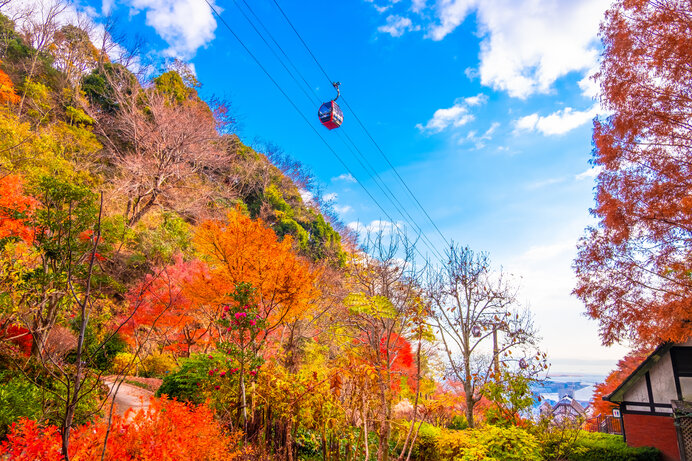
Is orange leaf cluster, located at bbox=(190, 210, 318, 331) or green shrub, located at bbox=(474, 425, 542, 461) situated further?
orange leaf cluster, located at bbox=(190, 210, 318, 331)

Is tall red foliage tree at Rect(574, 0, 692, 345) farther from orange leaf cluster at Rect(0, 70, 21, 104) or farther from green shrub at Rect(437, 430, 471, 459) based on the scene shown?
orange leaf cluster at Rect(0, 70, 21, 104)

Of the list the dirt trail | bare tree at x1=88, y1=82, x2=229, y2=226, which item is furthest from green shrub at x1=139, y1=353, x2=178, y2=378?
bare tree at x1=88, y1=82, x2=229, y2=226

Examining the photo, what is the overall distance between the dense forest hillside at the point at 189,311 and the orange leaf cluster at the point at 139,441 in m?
0.03

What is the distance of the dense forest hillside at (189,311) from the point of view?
4.22 m

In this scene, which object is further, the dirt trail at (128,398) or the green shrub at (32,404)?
the dirt trail at (128,398)

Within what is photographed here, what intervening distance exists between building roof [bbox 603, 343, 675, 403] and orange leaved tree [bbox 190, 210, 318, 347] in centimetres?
1241

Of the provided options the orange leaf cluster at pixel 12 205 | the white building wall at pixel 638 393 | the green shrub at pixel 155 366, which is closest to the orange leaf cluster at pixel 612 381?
the white building wall at pixel 638 393

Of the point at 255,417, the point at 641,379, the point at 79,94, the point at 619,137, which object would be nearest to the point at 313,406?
the point at 255,417

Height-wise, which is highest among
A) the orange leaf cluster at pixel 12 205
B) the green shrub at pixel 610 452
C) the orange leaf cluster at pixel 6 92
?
the orange leaf cluster at pixel 6 92

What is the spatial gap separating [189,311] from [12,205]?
7.51 metres

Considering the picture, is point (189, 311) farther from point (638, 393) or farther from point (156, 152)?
point (638, 393)

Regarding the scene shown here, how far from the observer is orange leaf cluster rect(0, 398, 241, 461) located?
138 inches

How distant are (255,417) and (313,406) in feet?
3.66

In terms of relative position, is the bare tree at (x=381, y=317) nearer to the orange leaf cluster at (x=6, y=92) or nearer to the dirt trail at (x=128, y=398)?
the dirt trail at (x=128, y=398)
